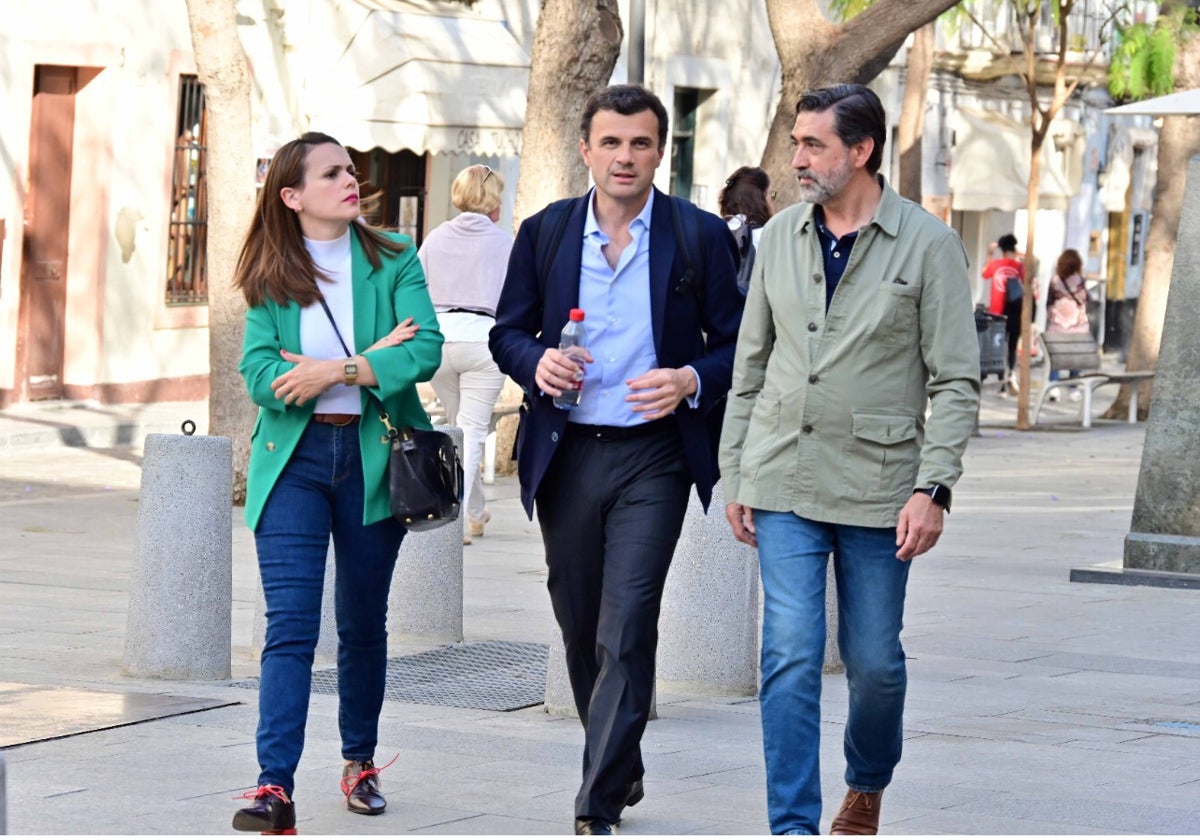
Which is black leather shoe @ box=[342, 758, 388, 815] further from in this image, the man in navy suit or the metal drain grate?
the metal drain grate

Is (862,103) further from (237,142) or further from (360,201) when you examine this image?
(237,142)

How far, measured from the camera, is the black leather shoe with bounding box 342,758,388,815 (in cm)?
622

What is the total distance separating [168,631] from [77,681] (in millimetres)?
359

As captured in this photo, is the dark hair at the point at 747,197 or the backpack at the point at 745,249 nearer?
the backpack at the point at 745,249

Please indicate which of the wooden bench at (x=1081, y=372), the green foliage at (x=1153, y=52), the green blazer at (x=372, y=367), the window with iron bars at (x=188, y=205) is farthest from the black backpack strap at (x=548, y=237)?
the wooden bench at (x=1081, y=372)

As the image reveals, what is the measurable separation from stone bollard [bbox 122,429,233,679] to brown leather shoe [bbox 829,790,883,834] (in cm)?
320

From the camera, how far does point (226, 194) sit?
1455cm

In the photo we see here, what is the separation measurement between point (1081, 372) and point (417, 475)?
20.3 meters

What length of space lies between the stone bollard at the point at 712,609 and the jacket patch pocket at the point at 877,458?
8.75ft

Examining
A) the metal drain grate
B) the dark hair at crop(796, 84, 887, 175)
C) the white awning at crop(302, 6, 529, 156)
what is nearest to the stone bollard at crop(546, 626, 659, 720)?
the metal drain grate

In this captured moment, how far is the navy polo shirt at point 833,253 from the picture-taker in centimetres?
577

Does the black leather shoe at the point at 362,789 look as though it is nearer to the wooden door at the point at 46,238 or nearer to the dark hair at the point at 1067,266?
the wooden door at the point at 46,238

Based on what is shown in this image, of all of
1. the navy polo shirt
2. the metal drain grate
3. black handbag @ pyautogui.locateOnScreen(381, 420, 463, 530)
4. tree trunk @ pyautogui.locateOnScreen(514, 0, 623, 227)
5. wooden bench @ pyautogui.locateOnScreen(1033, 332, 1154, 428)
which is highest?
tree trunk @ pyautogui.locateOnScreen(514, 0, 623, 227)

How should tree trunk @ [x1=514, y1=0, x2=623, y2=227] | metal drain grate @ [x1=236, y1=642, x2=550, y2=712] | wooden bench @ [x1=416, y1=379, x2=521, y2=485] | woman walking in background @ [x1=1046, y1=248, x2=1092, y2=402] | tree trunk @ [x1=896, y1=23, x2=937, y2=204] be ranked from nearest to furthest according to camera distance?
metal drain grate @ [x1=236, y1=642, x2=550, y2=712] → tree trunk @ [x1=514, y1=0, x2=623, y2=227] → wooden bench @ [x1=416, y1=379, x2=521, y2=485] → tree trunk @ [x1=896, y1=23, x2=937, y2=204] → woman walking in background @ [x1=1046, y1=248, x2=1092, y2=402]
